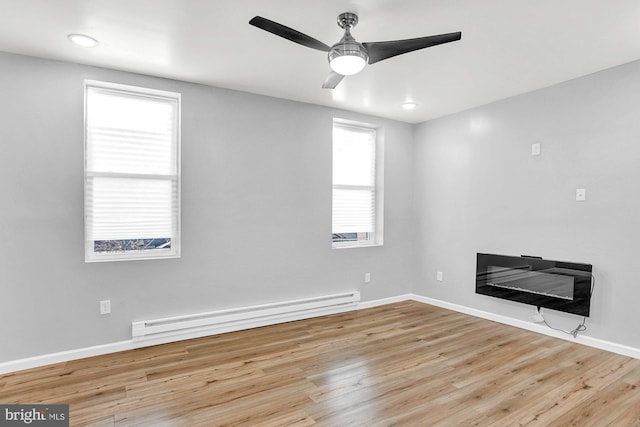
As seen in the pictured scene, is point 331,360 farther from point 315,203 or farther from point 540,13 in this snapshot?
point 540,13

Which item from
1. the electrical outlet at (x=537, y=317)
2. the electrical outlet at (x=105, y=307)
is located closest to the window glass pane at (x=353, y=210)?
the electrical outlet at (x=537, y=317)

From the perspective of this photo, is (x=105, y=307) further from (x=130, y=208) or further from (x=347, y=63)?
(x=347, y=63)

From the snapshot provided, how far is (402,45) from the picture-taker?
2195 mm

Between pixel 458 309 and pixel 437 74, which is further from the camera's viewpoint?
pixel 458 309

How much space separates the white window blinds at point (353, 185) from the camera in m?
4.70

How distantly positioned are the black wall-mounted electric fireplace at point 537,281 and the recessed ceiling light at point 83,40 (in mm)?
4435

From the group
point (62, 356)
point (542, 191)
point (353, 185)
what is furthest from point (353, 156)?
point (62, 356)

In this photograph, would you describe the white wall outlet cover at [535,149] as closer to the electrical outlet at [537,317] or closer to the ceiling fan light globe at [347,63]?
the electrical outlet at [537,317]

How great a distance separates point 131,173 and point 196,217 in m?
0.72

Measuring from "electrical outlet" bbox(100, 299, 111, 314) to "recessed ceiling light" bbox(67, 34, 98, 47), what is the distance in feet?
7.00

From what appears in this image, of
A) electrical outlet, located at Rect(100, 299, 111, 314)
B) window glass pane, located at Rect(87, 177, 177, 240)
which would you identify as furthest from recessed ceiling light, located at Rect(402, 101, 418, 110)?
electrical outlet, located at Rect(100, 299, 111, 314)

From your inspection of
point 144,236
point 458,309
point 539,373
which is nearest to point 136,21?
point 144,236

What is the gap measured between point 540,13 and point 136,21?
8.91ft

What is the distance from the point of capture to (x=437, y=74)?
133 inches
